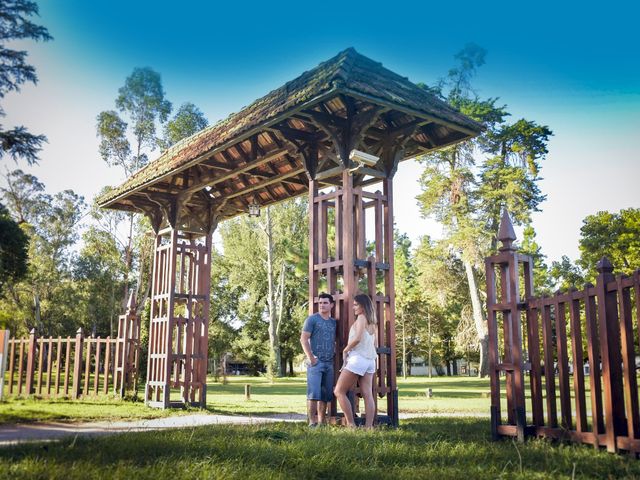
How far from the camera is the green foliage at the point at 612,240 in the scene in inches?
1260

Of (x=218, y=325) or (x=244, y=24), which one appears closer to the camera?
(x=244, y=24)

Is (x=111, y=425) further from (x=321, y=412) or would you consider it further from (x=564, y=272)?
(x=564, y=272)

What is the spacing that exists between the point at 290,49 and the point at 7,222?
37.5ft

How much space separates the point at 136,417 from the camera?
1135 cm

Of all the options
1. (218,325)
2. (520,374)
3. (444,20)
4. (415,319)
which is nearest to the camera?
(520,374)

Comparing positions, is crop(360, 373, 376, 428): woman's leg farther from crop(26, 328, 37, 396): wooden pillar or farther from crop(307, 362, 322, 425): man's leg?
crop(26, 328, 37, 396): wooden pillar

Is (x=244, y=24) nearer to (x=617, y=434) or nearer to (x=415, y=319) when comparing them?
(x=617, y=434)

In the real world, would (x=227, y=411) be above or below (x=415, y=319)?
below

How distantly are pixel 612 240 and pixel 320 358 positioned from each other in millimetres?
29851

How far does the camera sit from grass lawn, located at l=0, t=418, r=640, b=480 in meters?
4.14

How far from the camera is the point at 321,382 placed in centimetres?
839

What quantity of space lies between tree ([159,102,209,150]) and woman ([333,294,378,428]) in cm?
2456

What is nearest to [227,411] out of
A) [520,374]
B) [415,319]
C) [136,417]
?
[136,417]

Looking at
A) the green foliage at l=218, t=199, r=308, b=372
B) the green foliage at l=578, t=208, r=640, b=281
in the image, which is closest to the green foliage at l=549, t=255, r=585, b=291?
the green foliage at l=578, t=208, r=640, b=281
